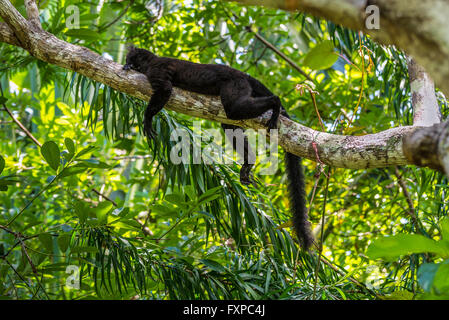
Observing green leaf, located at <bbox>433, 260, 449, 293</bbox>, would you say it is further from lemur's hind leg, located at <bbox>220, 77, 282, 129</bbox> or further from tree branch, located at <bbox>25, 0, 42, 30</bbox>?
tree branch, located at <bbox>25, 0, 42, 30</bbox>

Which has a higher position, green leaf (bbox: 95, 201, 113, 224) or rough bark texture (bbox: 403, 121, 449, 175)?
rough bark texture (bbox: 403, 121, 449, 175)

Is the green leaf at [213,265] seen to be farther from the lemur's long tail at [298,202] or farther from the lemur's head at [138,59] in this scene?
the lemur's head at [138,59]

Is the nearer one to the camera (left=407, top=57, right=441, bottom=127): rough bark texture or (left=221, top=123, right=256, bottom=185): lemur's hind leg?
(left=407, top=57, right=441, bottom=127): rough bark texture

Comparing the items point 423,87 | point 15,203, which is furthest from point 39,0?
point 423,87

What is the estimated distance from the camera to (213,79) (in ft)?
11.0

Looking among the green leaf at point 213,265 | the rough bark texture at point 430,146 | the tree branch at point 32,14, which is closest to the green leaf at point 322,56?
the rough bark texture at point 430,146

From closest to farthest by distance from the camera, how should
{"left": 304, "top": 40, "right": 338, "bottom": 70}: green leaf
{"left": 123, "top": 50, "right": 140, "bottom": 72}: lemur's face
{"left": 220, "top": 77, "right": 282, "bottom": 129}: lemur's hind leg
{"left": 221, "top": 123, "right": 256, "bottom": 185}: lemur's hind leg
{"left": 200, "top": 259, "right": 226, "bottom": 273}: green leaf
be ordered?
{"left": 304, "top": 40, "right": 338, "bottom": 70}: green leaf < {"left": 200, "top": 259, "right": 226, "bottom": 273}: green leaf < {"left": 220, "top": 77, "right": 282, "bottom": 129}: lemur's hind leg < {"left": 221, "top": 123, "right": 256, "bottom": 185}: lemur's hind leg < {"left": 123, "top": 50, "right": 140, "bottom": 72}: lemur's face

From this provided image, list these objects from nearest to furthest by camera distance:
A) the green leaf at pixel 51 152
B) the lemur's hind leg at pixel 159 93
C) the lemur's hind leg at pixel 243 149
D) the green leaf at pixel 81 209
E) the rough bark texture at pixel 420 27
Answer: the rough bark texture at pixel 420 27 → the green leaf at pixel 51 152 → the green leaf at pixel 81 209 → the lemur's hind leg at pixel 159 93 → the lemur's hind leg at pixel 243 149

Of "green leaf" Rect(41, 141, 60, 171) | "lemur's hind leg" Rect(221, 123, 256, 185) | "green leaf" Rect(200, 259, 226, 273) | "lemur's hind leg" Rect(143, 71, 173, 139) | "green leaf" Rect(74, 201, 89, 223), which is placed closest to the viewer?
"green leaf" Rect(41, 141, 60, 171)

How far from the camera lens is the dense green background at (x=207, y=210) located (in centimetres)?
235

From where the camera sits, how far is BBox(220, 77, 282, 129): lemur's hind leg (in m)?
2.76

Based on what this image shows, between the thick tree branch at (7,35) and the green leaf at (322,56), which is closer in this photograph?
the green leaf at (322,56)

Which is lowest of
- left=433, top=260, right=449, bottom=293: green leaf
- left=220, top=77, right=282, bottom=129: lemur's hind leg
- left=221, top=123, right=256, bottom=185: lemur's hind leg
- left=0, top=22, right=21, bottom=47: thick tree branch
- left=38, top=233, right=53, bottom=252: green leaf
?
left=38, top=233, right=53, bottom=252: green leaf

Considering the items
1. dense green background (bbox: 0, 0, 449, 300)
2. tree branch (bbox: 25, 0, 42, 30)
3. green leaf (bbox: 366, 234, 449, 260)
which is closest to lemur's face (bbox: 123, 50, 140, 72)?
dense green background (bbox: 0, 0, 449, 300)
